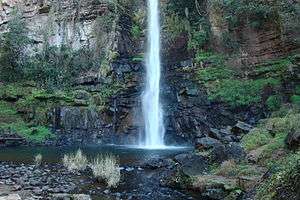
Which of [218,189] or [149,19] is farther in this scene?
[149,19]

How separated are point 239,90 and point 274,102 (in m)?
2.54

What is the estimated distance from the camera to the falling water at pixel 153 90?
25.8 m

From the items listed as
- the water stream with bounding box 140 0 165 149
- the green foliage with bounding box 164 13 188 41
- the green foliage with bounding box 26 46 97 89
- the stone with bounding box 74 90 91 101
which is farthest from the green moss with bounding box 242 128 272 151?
the green foliage with bounding box 26 46 97 89

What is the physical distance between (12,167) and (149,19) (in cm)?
2013

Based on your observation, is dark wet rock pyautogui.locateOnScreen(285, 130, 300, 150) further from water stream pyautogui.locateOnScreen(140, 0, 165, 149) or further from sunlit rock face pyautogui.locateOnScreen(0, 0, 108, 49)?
sunlit rock face pyautogui.locateOnScreen(0, 0, 108, 49)

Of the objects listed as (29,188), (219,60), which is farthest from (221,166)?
(219,60)

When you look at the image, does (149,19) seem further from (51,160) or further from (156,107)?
(51,160)

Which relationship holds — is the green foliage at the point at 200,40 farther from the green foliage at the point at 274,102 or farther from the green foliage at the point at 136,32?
the green foliage at the point at 274,102

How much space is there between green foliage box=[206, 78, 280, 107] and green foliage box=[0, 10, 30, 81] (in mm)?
14639

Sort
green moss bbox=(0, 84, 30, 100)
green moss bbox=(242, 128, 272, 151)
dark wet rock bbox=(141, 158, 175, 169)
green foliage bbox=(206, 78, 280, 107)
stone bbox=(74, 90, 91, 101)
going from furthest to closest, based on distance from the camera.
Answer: green moss bbox=(0, 84, 30, 100) < stone bbox=(74, 90, 91, 101) < green foliage bbox=(206, 78, 280, 107) < dark wet rock bbox=(141, 158, 175, 169) < green moss bbox=(242, 128, 272, 151)

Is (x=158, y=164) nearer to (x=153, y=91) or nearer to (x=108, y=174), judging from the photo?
(x=108, y=174)

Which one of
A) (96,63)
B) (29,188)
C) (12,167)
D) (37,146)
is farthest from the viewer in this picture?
(96,63)

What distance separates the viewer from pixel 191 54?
95.3 feet

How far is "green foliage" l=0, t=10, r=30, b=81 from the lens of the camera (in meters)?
29.8
